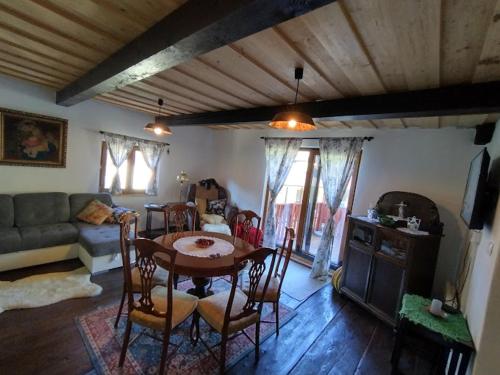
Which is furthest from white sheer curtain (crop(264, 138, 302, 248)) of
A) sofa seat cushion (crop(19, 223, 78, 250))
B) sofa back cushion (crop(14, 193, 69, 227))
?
sofa back cushion (crop(14, 193, 69, 227))

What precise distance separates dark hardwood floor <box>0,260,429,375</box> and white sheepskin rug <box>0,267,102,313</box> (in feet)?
0.29

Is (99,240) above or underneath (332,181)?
underneath

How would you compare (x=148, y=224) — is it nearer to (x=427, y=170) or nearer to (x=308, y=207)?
(x=308, y=207)

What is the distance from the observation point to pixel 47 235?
3047mm

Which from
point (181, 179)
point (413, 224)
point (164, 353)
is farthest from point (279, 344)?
point (181, 179)

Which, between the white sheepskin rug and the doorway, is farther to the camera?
the doorway

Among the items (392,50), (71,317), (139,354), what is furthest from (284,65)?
(71,317)

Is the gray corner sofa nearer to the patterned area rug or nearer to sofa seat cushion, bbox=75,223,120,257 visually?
sofa seat cushion, bbox=75,223,120,257

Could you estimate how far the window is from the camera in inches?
164

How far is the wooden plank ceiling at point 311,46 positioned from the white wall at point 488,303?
3.46ft

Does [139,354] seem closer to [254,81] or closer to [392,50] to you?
[254,81]

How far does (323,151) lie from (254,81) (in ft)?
6.63

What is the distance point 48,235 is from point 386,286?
164 inches

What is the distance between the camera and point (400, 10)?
3.63ft
